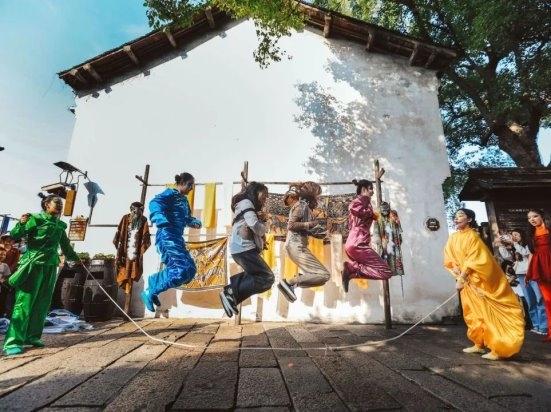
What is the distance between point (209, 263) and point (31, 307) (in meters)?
3.47

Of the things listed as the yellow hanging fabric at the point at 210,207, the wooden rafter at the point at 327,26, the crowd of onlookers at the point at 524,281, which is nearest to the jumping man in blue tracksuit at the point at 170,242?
the yellow hanging fabric at the point at 210,207

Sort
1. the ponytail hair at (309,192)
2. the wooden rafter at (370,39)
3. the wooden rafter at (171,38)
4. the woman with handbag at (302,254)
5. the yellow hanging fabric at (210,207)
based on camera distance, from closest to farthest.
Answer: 1. the woman with handbag at (302,254)
2. the ponytail hair at (309,192)
3. the yellow hanging fabric at (210,207)
4. the wooden rafter at (370,39)
5. the wooden rafter at (171,38)

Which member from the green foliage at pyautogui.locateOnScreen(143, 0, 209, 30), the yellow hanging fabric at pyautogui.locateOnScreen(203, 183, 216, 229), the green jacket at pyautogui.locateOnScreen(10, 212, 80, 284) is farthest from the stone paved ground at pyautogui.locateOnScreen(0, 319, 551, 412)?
the green foliage at pyautogui.locateOnScreen(143, 0, 209, 30)

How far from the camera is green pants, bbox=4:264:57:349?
3.79m

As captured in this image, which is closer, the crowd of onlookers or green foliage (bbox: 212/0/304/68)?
the crowd of onlookers

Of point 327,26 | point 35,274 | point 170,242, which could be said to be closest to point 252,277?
point 170,242

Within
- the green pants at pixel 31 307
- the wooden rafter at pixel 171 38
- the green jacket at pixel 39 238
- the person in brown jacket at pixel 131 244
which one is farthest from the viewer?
the wooden rafter at pixel 171 38

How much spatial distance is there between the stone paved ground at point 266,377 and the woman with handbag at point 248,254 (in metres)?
A: 0.65

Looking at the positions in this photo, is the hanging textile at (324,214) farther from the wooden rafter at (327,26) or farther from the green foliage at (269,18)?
the wooden rafter at (327,26)

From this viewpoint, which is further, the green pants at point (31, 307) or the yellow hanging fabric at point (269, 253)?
the yellow hanging fabric at point (269, 253)

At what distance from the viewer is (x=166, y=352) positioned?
3.52m

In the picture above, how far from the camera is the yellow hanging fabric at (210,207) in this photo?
24.2 feet

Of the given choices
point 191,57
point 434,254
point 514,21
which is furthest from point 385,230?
point 514,21

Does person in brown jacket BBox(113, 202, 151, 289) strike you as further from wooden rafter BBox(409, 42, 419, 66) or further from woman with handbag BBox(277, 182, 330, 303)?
wooden rafter BBox(409, 42, 419, 66)
